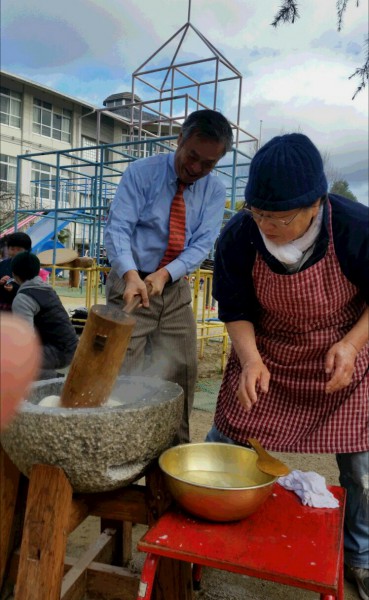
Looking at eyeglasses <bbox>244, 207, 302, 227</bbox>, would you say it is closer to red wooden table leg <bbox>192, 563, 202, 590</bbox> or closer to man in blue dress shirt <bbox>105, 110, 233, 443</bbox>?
man in blue dress shirt <bbox>105, 110, 233, 443</bbox>

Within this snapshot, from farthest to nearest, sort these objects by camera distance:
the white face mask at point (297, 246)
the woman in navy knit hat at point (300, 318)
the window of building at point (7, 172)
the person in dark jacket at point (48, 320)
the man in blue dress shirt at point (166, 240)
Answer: the window of building at point (7, 172), the person in dark jacket at point (48, 320), the man in blue dress shirt at point (166, 240), the white face mask at point (297, 246), the woman in navy knit hat at point (300, 318)

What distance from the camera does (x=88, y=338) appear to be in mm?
1654

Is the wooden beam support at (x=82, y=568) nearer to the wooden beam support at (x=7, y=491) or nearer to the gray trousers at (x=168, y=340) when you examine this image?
the wooden beam support at (x=7, y=491)

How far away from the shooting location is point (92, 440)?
1.45m

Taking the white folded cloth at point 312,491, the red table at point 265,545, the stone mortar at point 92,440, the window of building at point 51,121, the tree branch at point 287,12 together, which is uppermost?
the window of building at point 51,121

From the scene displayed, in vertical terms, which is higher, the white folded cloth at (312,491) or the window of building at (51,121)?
the window of building at (51,121)

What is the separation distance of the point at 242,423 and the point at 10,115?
82.1 ft

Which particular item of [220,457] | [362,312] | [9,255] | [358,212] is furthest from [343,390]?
[9,255]

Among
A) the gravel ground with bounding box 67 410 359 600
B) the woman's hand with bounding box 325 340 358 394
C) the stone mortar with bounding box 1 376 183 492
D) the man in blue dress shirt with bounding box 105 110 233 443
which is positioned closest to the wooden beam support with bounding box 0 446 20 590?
the stone mortar with bounding box 1 376 183 492

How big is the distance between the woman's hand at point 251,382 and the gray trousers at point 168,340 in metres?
0.85

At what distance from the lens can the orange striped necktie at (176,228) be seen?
2.59 metres

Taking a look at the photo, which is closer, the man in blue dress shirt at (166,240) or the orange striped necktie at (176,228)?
the man in blue dress shirt at (166,240)

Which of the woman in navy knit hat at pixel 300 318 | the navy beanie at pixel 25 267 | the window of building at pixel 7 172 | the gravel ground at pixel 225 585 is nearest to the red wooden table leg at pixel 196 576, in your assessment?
the gravel ground at pixel 225 585

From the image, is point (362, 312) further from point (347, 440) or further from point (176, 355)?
point (176, 355)
